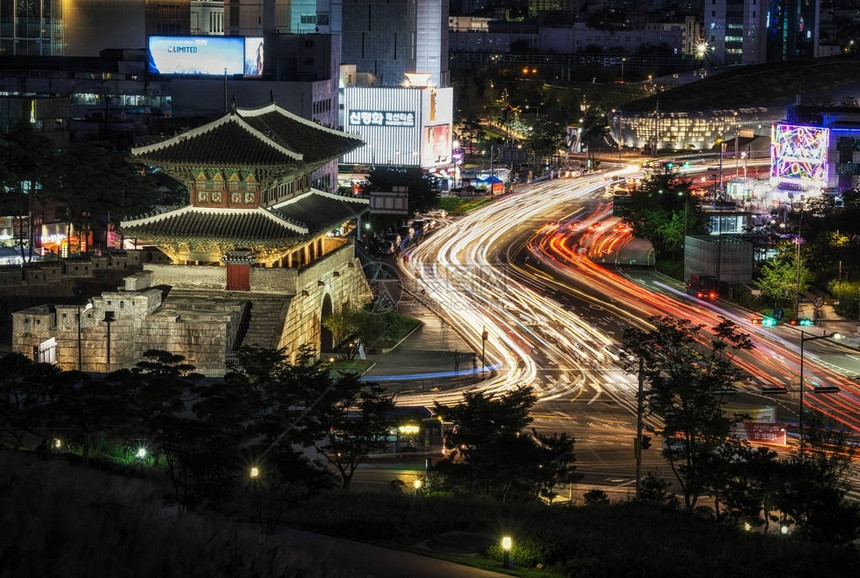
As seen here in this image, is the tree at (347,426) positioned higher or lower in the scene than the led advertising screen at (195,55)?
lower

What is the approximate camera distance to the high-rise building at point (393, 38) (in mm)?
162000

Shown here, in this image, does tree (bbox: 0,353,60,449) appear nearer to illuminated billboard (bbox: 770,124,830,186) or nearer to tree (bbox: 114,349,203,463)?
tree (bbox: 114,349,203,463)

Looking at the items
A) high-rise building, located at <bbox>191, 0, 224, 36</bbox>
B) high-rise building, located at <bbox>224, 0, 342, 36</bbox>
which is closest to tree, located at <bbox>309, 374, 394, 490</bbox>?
high-rise building, located at <bbox>224, 0, 342, 36</bbox>

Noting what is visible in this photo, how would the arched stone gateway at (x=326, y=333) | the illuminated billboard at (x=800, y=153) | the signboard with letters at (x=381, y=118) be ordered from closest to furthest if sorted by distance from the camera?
1. the arched stone gateway at (x=326, y=333)
2. the illuminated billboard at (x=800, y=153)
3. the signboard with letters at (x=381, y=118)

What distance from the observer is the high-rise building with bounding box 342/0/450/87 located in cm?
16200

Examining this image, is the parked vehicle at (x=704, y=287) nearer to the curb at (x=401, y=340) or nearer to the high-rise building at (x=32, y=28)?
the curb at (x=401, y=340)

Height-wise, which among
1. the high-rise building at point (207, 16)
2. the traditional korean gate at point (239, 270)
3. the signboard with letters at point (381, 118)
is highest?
the high-rise building at point (207, 16)

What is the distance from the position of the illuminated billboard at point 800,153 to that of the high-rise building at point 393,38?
132ft

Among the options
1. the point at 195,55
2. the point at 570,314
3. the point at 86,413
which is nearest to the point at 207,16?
the point at 195,55

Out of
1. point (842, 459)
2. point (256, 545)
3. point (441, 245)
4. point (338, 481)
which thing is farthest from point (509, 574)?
point (441, 245)

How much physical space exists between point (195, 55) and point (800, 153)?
180 feet

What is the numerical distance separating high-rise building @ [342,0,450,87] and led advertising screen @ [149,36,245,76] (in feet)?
133

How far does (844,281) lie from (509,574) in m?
60.8

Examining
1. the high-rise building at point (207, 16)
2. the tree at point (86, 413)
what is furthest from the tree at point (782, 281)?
the high-rise building at point (207, 16)
